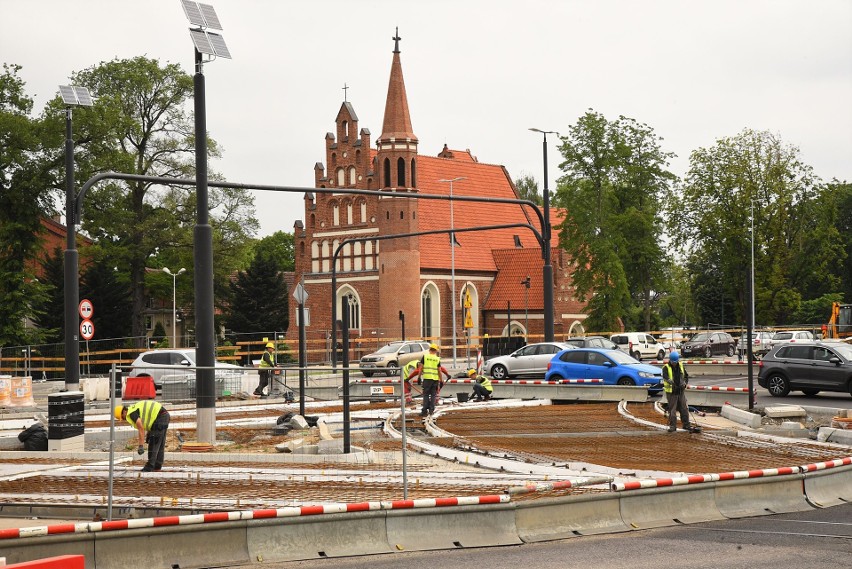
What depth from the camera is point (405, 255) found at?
66.3 metres

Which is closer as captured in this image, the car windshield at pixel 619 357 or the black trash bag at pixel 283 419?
Result: the black trash bag at pixel 283 419

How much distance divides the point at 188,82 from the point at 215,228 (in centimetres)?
870

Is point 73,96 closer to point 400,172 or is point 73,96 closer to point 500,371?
point 500,371

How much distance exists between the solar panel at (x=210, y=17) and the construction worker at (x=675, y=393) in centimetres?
1006

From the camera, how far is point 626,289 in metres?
56.9

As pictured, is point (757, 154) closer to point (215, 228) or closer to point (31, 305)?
point (215, 228)

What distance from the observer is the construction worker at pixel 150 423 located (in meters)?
14.1

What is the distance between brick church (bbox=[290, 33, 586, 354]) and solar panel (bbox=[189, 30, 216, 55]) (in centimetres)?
4359

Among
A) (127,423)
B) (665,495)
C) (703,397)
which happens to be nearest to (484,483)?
(665,495)

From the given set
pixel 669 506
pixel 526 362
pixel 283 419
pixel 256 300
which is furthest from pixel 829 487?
pixel 256 300

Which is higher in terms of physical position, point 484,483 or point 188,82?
point 188,82

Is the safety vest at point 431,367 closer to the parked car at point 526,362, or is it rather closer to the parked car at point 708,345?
the parked car at point 526,362

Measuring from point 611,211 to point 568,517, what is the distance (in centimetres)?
4867

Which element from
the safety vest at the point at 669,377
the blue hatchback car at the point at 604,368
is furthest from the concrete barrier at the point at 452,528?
the blue hatchback car at the point at 604,368
